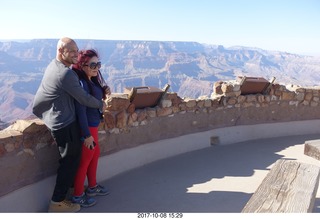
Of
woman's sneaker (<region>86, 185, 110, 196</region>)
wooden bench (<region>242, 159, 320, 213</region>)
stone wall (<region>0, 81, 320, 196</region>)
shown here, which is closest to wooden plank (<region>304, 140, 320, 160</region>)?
wooden bench (<region>242, 159, 320, 213</region>)

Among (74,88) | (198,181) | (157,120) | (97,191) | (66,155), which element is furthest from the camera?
(157,120)

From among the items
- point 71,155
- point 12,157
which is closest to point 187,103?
point 71,155

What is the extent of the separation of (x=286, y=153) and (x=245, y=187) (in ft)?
5.81

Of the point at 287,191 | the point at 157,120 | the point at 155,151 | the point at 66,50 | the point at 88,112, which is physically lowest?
the point at 155,151

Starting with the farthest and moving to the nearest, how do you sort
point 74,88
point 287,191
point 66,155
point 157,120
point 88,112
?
1. point 157,120
2. point 88,112
3. point 66,155
4. point 74,88
5. point 287,191

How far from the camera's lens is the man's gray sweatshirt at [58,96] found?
9.01 ft

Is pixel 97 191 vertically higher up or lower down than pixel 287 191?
lower down

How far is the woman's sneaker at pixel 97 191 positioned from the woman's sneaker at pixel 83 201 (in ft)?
0.51

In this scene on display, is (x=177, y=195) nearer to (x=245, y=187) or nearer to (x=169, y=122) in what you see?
(x=245, y=187)

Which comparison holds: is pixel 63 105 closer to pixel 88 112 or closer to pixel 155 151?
pixel 88 112

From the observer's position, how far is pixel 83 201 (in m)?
3.27

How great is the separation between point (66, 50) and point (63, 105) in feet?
1.74

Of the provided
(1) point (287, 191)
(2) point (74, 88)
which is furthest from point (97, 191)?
(1) point (287, 191)

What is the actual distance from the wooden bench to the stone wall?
2.26 m
